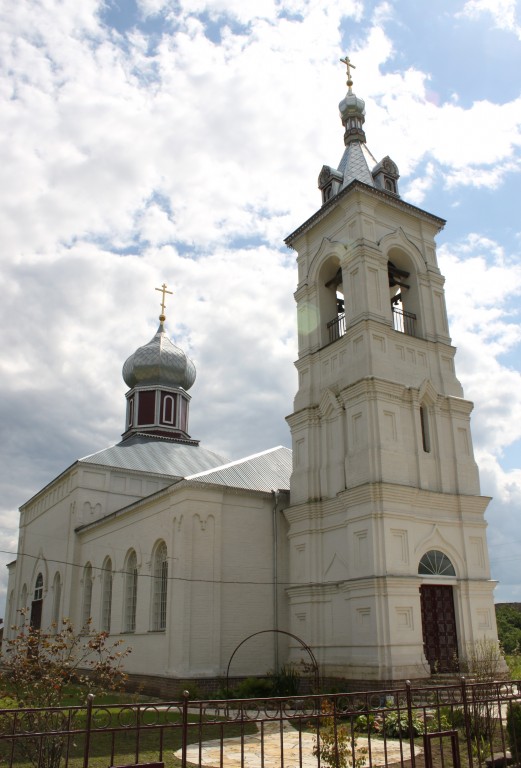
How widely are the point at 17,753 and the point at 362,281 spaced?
1477 centimetres

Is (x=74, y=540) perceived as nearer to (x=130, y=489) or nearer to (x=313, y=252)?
(x=130, y=489)

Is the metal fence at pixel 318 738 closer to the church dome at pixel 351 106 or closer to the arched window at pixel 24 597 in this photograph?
the church dome at pixel 351 106

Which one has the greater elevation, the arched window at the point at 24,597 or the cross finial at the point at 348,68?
the cross finial at the point at 348,68

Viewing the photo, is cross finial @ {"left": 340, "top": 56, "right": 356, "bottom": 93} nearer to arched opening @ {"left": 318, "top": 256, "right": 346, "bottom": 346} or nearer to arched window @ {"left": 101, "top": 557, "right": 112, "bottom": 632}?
arched opening @ {"left": 318, "top": 256, "right": 346, "bottom": 346}

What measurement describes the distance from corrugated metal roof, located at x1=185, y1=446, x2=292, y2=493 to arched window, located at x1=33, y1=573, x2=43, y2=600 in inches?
579

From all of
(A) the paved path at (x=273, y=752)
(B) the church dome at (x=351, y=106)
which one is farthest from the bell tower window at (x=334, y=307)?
(A) the paved path at (x=273, y=752)

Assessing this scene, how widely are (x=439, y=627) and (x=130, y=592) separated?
1108cm

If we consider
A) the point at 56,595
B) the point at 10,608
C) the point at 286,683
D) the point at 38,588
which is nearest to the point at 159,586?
the point at 286,683

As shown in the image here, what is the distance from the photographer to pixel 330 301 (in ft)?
74.2

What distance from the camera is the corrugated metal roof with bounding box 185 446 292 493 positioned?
67.6 feet

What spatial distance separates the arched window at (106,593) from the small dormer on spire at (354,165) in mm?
15670

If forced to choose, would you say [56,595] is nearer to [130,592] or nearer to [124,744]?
[130,592]

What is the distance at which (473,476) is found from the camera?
63.5 ft

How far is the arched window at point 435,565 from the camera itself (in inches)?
687
